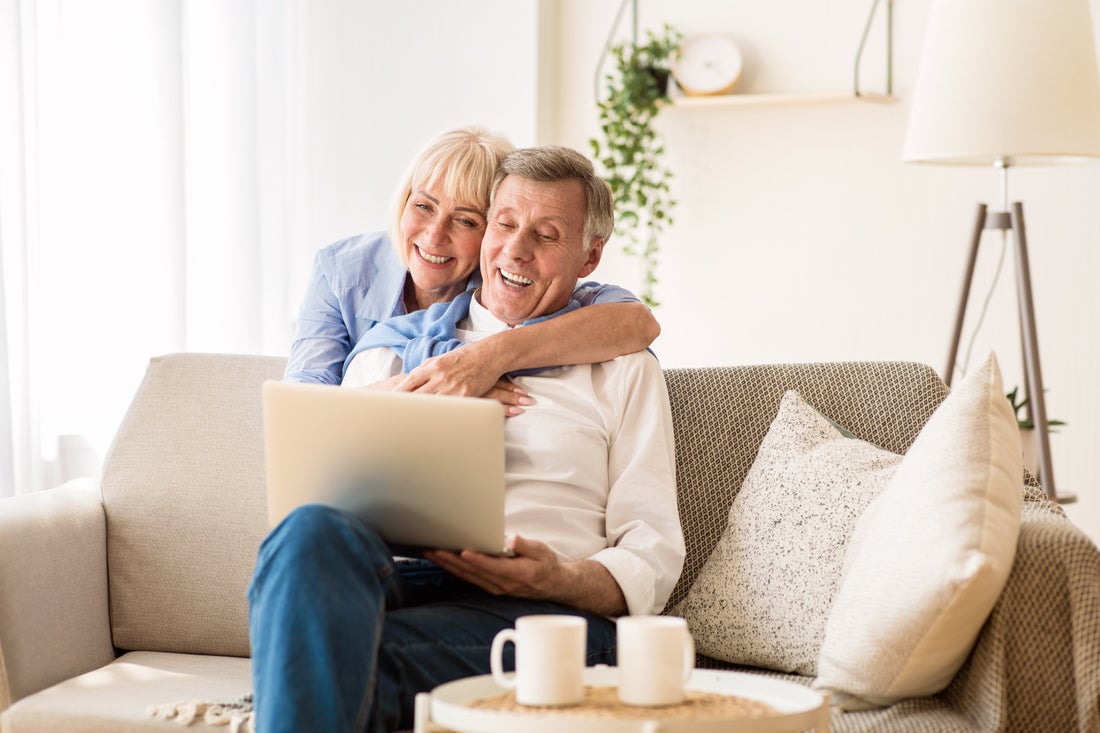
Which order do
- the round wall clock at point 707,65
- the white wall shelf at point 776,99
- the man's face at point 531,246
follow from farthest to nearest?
the round wall clock at point 707,65, the white wall shelf at point 776,99, the man's face at point 531,246

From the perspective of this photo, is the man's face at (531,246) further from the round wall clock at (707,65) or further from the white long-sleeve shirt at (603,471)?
the round wall clock at (707,65)

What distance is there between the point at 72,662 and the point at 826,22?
2813 mm

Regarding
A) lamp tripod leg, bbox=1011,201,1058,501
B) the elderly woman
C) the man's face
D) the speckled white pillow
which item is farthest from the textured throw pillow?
lamp tripod leg, bbox=1011,201,1058,501

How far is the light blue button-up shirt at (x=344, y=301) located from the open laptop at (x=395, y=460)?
0.63 meters

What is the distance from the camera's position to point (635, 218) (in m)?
3.79

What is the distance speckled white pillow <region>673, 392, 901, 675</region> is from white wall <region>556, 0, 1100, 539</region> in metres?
1.82

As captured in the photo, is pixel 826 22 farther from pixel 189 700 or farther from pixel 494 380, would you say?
pixel 189 700

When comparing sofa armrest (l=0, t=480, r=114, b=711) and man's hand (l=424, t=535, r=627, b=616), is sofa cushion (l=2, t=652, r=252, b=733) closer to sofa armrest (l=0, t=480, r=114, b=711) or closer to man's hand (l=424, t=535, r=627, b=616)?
sofa armrest (l=0, t=480, r=114, b=711)

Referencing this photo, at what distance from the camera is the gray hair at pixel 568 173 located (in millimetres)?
1923

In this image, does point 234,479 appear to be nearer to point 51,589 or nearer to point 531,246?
point 51,589

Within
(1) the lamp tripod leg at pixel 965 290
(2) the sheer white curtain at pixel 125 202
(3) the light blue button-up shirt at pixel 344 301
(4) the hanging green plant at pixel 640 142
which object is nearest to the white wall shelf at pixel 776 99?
(4) the hanging green plant at pixel 640 142

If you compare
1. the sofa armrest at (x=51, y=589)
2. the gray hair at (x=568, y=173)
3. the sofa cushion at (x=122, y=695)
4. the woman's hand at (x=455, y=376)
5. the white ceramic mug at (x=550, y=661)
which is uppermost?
the gray hair at (x=568, y=173)

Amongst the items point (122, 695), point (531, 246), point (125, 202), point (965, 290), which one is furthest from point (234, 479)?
point (965, 290)

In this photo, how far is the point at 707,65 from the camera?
3766 millimetres
